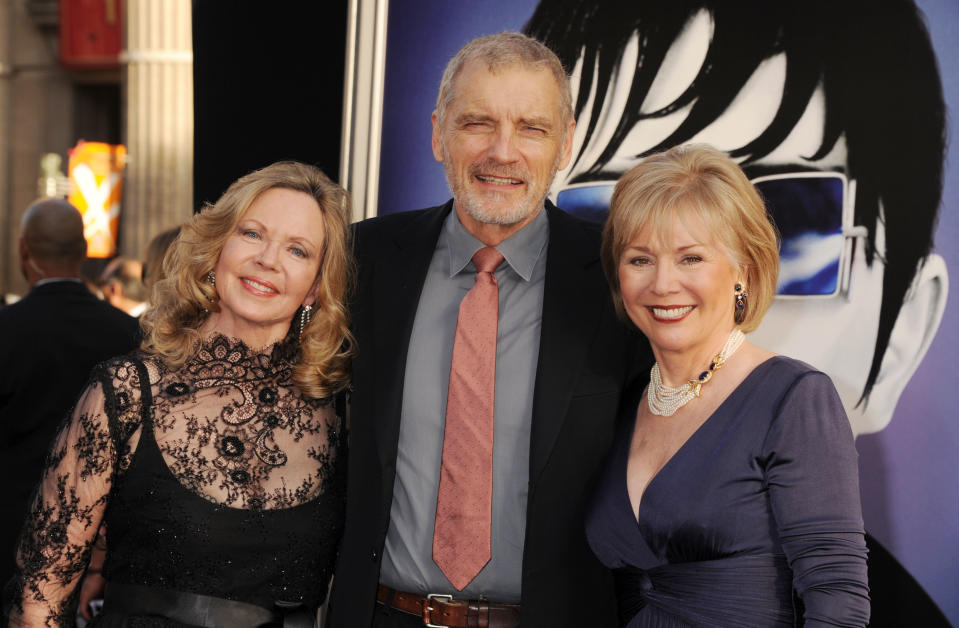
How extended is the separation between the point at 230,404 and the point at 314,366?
0.66ft

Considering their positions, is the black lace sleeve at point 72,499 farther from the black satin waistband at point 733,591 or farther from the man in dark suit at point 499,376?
the black satin waistband at point 733,591

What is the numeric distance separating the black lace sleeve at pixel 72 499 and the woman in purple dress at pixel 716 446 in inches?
38.8

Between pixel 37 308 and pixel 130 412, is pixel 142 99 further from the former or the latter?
pixel 130 412

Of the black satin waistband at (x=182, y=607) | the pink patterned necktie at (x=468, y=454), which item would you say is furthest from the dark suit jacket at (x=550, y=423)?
the black satin waistband at (x=182, y=607)

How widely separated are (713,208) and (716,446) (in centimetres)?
45

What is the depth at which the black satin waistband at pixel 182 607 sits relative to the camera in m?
1.85

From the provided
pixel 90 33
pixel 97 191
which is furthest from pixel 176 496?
pixel 90 33

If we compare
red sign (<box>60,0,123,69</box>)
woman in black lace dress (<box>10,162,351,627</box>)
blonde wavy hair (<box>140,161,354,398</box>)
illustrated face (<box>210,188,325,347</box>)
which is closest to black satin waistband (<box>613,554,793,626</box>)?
woman in black lace dress (<box>10,162,351,627</box>)

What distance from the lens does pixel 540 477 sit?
1865 millimetres

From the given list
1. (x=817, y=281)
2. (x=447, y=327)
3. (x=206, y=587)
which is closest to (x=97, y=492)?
(x=206, y=587)

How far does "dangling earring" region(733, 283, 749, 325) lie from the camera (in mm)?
1780

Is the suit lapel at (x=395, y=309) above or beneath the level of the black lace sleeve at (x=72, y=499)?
above

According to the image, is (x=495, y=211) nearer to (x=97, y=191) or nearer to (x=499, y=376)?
(x=499, y=376)

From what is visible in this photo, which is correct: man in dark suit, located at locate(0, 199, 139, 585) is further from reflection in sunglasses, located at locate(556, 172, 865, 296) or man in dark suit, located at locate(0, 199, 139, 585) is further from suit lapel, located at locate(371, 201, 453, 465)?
reflection in sunglasses, located at locate(556, 172, 865, 296)
